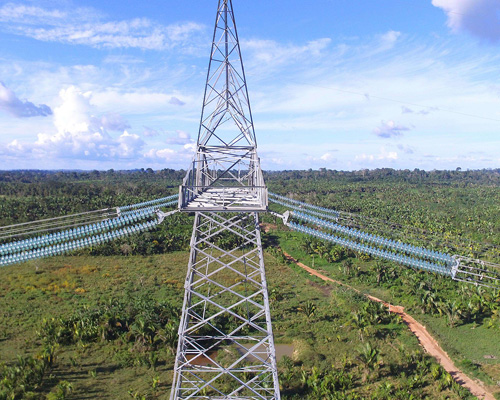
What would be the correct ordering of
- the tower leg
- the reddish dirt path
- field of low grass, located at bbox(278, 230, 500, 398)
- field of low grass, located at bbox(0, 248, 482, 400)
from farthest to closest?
field of low grass, located at bbox(278, 230, 500, 398) < the reddish dirt path < field of low grass, located at bbox(0, 248, 482, 400) < the tower leg

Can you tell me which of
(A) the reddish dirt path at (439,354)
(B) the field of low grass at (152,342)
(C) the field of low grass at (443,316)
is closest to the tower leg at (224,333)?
(B) the field of low grass at (152,342)

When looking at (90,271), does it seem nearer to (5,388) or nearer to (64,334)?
(64,334)

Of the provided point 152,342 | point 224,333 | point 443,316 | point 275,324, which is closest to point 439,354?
point 443,316

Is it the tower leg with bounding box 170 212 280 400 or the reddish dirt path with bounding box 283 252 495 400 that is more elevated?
the tower leg with bounding box 170 212 280 400

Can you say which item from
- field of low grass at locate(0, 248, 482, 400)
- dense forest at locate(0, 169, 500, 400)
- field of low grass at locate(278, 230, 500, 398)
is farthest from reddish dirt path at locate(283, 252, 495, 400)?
field of low grass at locate(0, 248, 482, 400)

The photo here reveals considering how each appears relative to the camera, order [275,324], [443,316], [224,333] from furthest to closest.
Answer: [443,316]
[275,324]
[224,333]

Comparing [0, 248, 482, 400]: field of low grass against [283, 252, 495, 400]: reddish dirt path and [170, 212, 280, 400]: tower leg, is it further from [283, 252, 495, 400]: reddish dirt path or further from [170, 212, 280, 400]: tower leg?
[170, 212, 280, 400]: tower leg

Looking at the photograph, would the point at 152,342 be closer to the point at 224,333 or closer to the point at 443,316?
the point at 224,333

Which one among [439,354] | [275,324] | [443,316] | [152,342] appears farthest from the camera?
[443,316]

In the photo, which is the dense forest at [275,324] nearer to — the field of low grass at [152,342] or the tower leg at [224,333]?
the field of low grass at [152,342]
